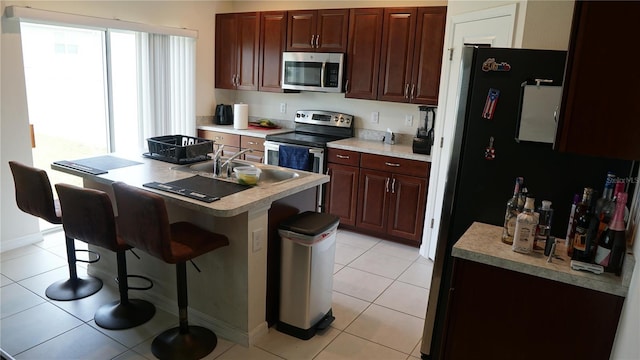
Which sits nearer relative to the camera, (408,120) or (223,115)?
(408,120)

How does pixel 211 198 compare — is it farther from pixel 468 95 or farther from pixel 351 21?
pixel 351 21

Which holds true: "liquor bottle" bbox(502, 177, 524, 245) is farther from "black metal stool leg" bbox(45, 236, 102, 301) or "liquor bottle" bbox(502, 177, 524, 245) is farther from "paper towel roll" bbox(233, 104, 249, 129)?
"paper towel roll" bbox(233, 104, 249, 129)

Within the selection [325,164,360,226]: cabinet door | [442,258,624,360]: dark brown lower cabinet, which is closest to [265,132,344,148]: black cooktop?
[325,164,360,226]: cabinet door

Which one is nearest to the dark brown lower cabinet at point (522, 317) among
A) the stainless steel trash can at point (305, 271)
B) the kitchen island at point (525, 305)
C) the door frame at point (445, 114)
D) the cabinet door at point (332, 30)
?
the kitchen island at point (525, 305)

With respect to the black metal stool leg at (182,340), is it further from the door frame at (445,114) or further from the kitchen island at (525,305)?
the door frame at (445,114)

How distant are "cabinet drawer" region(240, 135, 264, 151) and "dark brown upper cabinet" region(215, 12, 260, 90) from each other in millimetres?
653

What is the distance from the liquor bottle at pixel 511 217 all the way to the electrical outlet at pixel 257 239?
1262 mm

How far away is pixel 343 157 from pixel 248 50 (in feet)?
6.06

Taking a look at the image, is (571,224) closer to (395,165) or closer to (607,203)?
(607,203)

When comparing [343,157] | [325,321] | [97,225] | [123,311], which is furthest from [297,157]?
[97,225]

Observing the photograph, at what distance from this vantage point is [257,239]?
2496 mm

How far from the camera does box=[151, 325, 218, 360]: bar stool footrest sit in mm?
2455

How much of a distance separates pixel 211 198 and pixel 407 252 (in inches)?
94.1

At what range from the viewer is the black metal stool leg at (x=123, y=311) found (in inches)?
106
